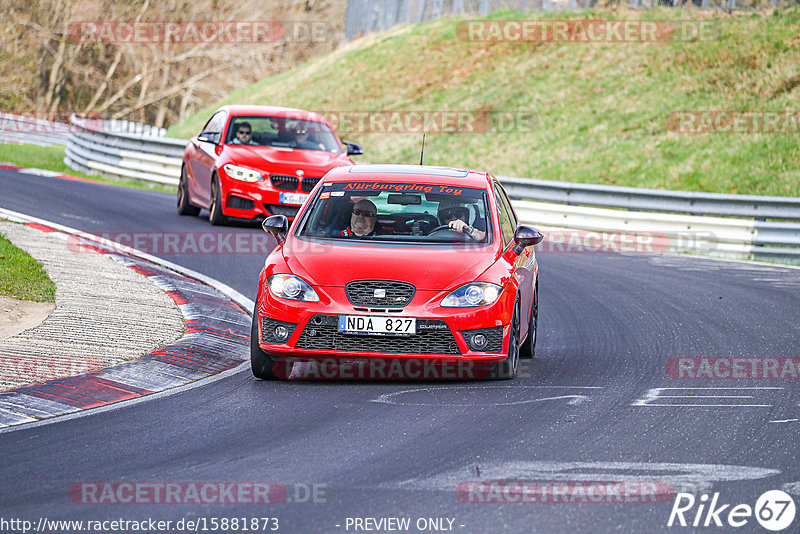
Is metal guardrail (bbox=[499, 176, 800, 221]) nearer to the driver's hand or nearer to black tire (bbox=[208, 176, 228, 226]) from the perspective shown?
black tire (bbox=[208, 176, 228, 226])

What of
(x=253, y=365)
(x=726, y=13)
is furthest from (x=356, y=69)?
(x=253, y=365)

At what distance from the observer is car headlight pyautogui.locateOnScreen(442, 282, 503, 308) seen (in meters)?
8.62

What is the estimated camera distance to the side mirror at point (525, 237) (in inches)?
379

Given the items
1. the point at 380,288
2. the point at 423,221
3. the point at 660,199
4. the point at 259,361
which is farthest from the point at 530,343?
the point at 660,199

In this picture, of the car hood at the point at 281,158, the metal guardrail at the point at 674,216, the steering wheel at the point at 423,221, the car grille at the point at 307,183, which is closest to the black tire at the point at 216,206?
the car hood at the point at 281,158

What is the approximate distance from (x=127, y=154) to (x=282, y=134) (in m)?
8.86

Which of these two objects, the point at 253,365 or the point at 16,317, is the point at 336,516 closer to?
the point at 253,365

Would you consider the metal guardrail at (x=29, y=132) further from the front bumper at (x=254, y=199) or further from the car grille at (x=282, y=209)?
the car grille at (x=282, y=209)

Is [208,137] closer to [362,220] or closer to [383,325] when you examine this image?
[362,220]

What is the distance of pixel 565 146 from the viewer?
31.5 meters

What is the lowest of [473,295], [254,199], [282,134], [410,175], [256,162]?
[254,199]

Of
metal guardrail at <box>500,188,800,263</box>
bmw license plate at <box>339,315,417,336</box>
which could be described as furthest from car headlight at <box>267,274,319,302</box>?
metal guardrail at <box>500,188,800,263</box>

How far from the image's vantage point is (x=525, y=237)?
963 centimetres

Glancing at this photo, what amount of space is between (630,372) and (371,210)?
92.0 inches
